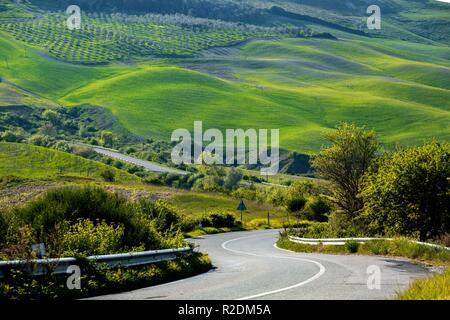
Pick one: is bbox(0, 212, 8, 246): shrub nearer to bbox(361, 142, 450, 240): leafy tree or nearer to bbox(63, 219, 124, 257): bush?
bbox(63, 219, 124, 257): bush

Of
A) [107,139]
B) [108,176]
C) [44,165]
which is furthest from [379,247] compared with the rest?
[107,139]

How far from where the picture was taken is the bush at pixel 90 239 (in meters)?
16.6

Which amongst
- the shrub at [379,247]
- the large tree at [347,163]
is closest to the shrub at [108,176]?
the large tree at [347,163]

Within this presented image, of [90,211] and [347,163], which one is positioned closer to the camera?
[90,211]

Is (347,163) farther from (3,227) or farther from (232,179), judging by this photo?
(232,179)

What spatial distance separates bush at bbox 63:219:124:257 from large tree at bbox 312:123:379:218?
23.8 meters

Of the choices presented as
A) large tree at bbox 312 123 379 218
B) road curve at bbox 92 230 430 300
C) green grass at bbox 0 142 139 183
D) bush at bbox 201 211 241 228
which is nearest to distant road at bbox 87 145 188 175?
green grass at bbox 0 142 139 183

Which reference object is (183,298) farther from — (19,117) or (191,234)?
(19,117)

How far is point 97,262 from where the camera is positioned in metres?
15.5

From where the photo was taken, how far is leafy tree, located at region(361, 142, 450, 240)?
25.6m

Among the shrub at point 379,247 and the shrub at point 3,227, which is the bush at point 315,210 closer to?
the shrub at point 379,247

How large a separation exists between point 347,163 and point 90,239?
2592 centimetres

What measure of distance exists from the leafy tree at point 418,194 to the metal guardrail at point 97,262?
32.2 feet

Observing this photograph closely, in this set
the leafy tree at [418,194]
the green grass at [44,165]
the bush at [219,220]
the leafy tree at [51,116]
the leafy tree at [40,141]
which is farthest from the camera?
the leafy tree at [51,116]
